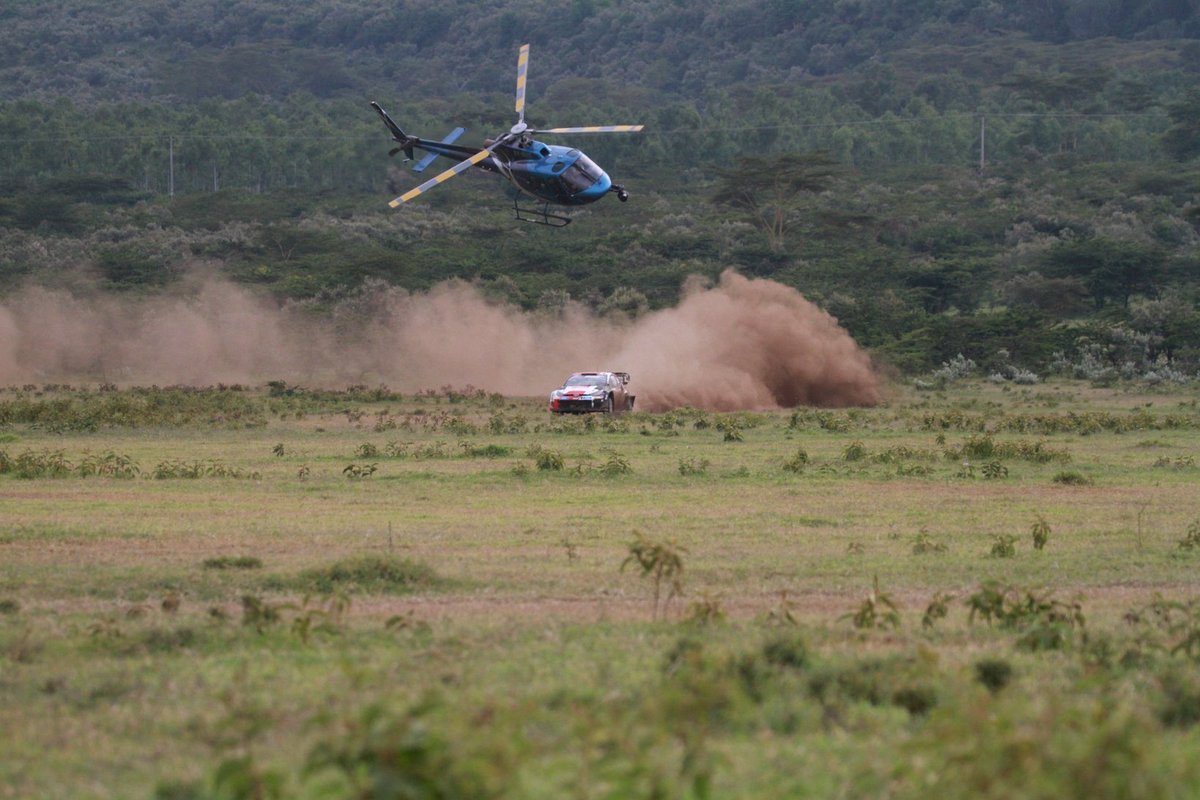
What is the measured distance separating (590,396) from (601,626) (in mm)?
27150

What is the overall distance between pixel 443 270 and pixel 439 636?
2729 inches

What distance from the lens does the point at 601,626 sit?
1197 cm

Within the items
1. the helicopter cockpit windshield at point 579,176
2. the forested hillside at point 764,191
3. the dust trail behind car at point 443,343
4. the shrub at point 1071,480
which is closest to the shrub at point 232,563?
the shrub at point 1071,480

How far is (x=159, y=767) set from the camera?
26.9 feet

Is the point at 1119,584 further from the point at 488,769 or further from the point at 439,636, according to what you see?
the point at 488,769

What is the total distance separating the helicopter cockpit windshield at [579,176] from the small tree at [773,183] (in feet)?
150

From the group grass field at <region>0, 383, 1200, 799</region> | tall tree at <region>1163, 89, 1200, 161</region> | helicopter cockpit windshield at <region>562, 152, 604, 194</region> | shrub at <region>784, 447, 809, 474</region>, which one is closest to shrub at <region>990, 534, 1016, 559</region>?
grass field at <region>0, 383, 1200, 799</region>

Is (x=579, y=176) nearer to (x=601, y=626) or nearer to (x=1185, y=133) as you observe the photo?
(x=601, y=626)

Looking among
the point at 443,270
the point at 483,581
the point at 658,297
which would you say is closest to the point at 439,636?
the point at 483,581

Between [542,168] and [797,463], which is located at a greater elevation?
[542,168]

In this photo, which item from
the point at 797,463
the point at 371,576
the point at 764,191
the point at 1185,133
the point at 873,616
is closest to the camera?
the point at 873,616

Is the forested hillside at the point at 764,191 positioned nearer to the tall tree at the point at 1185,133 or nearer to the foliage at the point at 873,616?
the tall tree at the point at 1185,133

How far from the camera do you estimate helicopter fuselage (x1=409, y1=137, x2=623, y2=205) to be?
3978cm

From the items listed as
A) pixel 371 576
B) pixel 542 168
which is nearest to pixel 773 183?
pixel 542 168
